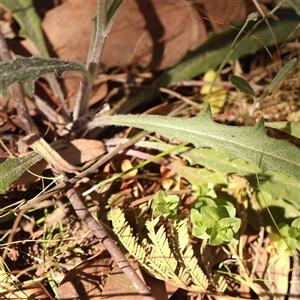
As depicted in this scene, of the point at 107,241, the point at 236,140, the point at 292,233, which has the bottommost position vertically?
the point at 292,233

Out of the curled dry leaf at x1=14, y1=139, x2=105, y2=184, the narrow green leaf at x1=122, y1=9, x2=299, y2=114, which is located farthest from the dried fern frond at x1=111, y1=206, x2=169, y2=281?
the narrow green leaf at x1=122, y1=9, x2=299, y2=114

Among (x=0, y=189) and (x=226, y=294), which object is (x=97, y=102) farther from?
(x=226, y=294)

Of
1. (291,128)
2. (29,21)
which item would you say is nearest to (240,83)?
(291,128)

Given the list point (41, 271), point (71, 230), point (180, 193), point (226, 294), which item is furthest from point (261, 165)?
point (41, 271)

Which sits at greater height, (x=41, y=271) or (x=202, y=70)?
(x=202, y=70)

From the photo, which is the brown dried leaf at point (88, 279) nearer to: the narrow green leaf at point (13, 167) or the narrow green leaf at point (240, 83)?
the narrow green leaf at point (13, 167)

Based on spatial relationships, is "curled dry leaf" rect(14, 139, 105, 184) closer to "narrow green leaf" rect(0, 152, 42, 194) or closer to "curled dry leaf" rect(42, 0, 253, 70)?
"narrow green leaf" rect(0, 152, 42, 194)

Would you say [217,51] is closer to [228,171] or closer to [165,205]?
[228,171]
